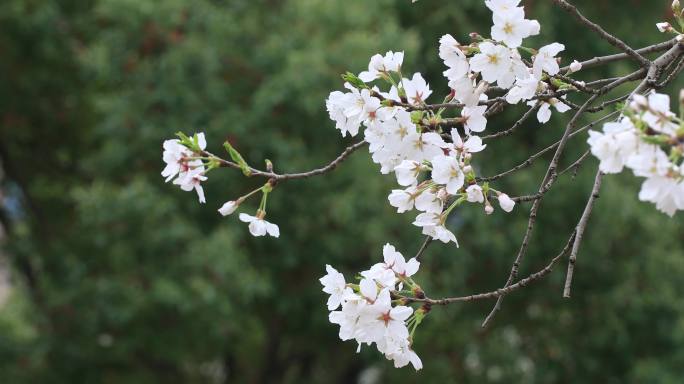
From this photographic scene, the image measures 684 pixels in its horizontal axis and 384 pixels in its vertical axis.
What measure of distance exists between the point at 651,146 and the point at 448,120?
546 millimetres

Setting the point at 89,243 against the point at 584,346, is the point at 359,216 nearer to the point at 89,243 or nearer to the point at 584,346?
the point at 89,243

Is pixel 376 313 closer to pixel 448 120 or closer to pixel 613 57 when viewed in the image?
pixel 448 120

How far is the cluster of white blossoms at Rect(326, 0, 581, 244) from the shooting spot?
5.95ft

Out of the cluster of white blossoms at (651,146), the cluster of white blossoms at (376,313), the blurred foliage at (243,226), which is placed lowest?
the blurred foliage at (243,226)

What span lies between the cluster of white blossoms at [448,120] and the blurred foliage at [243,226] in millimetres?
5235

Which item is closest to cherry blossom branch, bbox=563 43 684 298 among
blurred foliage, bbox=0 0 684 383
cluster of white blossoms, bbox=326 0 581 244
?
cluster of white blossoms, bbox=326 0 581 244

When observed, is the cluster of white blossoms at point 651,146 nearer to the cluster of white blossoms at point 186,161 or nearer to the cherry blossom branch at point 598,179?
the cherry blossom branch at point 598,179

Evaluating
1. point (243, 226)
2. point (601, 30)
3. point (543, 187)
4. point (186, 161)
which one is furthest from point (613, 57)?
point (243, 226)

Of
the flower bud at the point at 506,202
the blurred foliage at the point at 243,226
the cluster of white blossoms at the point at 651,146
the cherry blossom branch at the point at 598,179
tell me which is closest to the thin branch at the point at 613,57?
the cherry blossom branch at the point at 598,179

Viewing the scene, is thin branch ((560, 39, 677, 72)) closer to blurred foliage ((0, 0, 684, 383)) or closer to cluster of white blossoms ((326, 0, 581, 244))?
cluster of white blossoms ((326, 0, 581, 244))

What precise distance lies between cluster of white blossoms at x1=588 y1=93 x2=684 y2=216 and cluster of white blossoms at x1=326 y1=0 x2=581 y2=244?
363 millimetres

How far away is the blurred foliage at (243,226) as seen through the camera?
7480 mm

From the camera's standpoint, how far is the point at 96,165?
7.90 m

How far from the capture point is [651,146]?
4.75ft
